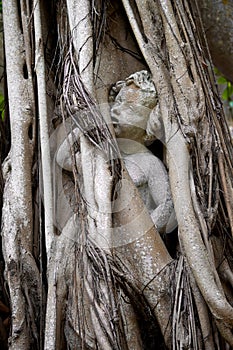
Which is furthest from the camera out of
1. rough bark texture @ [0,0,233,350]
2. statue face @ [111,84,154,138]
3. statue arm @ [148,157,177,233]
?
statue face @ [111,84,154,138]

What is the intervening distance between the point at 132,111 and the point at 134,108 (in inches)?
0.4

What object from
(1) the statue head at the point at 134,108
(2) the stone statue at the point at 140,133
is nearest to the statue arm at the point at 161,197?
(2) the stone statue at the point at 140,133

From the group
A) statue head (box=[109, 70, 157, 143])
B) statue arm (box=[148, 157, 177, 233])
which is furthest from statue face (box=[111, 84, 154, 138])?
statue arm (box=[148, 157, 177, 233])

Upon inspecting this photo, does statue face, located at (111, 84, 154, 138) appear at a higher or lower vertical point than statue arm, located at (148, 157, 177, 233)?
higher

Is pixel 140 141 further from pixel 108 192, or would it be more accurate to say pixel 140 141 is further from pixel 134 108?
pixel 108 192

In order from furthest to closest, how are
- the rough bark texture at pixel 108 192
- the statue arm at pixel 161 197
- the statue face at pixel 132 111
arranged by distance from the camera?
the statue face at pixel 132 111
the statue arm at pixel 161 197
the rough bark texture at pixel 108 192

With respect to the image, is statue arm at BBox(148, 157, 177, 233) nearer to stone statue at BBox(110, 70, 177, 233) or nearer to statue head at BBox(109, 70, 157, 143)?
stone statue at BBox(110, 70, 177, 233)

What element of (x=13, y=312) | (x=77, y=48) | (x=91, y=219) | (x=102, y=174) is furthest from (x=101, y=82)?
(x=13, y=312)

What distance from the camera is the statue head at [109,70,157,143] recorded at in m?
2.01

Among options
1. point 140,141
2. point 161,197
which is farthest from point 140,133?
point 161,197

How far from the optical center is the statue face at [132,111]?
6.59 ft

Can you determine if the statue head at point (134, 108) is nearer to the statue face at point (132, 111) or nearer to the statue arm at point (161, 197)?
the statue face at point (132, 111)

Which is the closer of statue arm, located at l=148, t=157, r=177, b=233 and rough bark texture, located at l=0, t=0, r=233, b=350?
rough bark texture, located at l=0, t=0, r=233, b=350

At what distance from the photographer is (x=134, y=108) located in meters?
2.01
